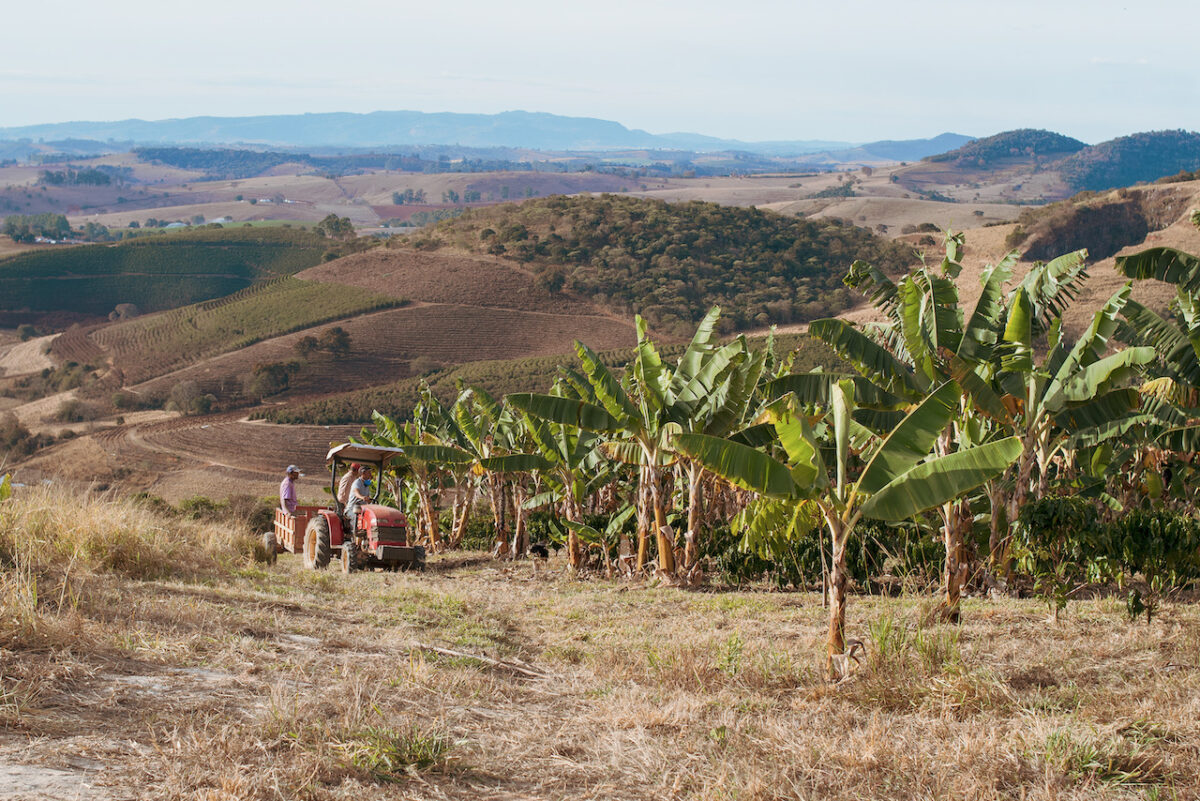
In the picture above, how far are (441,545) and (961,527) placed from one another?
44.1 ft

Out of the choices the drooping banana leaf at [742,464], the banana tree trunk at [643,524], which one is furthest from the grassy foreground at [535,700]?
the banana tree trunk at [643,524]

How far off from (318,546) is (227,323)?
71455 mm

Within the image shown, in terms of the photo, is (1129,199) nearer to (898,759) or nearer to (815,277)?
(815,277)

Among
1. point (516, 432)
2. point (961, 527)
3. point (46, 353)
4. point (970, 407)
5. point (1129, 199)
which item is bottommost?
point (46, 353)

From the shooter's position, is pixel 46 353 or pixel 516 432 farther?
pixel 46 353

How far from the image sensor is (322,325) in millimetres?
75188

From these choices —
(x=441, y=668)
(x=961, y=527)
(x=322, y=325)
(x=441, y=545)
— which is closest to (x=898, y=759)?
(x=441, y=668)

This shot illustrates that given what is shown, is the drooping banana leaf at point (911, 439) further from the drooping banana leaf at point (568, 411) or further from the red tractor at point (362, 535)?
the red tractor at point (362, 535)

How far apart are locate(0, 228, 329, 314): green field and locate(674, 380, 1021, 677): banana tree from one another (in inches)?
4045

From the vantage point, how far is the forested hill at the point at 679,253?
74.8 m

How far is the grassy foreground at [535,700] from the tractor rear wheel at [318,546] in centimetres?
419

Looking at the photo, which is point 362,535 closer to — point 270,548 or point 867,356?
point 270,548

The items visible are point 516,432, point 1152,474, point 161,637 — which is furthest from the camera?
point 516,432

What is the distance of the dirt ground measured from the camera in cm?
434
